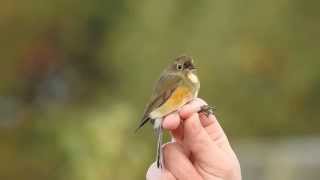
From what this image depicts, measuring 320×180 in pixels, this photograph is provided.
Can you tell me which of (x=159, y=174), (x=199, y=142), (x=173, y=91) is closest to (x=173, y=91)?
(x=173, y=91)

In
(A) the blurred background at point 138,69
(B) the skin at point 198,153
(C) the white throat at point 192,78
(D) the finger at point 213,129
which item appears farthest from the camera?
(A) the blurred background at point 138,69

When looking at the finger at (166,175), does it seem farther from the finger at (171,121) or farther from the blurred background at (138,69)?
the blurred background at (138,69)

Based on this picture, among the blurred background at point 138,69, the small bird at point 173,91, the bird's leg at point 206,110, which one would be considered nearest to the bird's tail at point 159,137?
the small bird at point 173,91

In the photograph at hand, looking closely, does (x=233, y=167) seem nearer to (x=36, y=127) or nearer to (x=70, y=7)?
(x=36, y=127)

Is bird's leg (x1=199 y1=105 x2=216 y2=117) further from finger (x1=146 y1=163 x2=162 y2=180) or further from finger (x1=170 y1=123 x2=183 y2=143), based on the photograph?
finger (x1=146 y1=163 x2=162 y2=180)

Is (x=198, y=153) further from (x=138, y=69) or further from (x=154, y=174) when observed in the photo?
(x=138, y=69)
